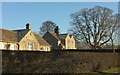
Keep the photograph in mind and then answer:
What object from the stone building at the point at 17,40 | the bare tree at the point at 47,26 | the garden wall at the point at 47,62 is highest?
the bare tree at the point at 47,26

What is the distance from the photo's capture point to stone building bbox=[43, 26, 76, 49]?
7469cm

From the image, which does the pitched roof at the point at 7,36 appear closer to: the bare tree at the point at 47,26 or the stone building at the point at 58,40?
the stone building at the point at 58,40

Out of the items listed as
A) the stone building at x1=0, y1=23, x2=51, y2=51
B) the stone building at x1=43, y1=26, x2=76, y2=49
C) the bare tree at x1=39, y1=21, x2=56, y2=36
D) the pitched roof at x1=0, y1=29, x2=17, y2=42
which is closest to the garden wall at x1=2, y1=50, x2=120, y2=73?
the stone building at x1=0, y1=23, x2=51, y2=51

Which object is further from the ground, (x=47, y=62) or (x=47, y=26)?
(x=47, y=26)

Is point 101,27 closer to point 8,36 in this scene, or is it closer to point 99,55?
point 8,36

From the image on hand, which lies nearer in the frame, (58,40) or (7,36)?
(7,36)

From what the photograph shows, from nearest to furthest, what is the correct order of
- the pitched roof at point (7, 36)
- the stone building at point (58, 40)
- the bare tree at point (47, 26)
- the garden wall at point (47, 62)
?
the garden wall at point (47, 62) → the pitched roof at point (7, 36) → the stone building at point (58, 40) → the bare tree at point (47, 26)

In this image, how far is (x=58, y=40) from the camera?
74812 mm

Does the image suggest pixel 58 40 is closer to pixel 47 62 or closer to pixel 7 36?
pixel 7 36

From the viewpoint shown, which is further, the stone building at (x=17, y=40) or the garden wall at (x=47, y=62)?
the stone building at (x=17, y=40)

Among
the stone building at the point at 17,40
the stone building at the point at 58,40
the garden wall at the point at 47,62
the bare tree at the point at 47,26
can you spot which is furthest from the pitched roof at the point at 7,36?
the bare tree at the point at 47,26

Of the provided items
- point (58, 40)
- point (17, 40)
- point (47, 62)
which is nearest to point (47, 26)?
point (58, 40)

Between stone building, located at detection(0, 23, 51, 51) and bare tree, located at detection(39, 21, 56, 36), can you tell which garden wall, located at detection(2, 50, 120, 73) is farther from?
bare tree, located at detection(39, 21, 56, 36)

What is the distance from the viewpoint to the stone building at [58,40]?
7469 cm
